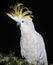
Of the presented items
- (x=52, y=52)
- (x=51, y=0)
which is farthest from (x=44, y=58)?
(x=51, y=0)

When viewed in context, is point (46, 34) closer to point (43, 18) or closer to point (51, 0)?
point (43, 18)

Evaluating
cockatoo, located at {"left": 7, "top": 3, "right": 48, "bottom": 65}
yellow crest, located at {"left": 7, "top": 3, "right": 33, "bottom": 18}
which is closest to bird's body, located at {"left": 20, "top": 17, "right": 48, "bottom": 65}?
cockatoo, located at {"left": 7, "top": 3, "right": 48, "bottom": 65}

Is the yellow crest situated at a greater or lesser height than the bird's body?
greater

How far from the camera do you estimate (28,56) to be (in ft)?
11.2

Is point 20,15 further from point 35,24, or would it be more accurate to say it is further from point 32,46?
point 32,46

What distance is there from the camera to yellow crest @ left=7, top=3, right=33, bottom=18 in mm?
3342

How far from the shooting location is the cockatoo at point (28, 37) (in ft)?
10.9

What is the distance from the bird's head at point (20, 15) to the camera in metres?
3.32

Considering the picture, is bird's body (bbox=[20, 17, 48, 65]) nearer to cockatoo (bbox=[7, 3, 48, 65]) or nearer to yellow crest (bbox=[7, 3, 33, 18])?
cockatoo (bbox=[7, 3, 48, 65])

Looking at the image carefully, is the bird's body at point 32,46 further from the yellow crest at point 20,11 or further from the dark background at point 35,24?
the yellow crest at point 20,11

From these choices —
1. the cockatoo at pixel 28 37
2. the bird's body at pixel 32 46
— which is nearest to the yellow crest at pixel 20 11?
the cockatoo at pixel 28 37

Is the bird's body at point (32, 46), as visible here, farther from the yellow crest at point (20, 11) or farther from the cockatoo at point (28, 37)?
the yellow crest at point (20, 11)

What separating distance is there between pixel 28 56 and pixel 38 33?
11.8 inches

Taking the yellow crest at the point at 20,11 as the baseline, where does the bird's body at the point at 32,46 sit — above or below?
below
